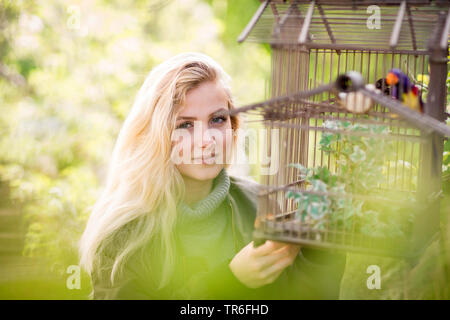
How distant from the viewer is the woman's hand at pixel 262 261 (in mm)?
1562

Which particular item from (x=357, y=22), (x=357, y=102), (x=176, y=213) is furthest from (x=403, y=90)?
(x=176, y=213)

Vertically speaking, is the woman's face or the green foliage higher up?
the green foliage

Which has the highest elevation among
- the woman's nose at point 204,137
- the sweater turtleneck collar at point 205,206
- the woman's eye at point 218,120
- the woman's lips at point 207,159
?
the woman's eye at point 218,120

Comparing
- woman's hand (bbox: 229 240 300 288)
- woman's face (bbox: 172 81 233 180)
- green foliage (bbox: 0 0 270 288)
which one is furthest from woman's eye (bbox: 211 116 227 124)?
green foliage (bbox: 0 0 270 288)

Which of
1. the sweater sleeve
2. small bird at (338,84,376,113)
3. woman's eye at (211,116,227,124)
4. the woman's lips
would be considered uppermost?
woman's eye at (211,116,227,124)

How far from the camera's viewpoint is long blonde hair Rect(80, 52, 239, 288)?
1.73 meters

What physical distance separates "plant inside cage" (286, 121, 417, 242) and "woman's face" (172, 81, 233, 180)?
36 centimetres

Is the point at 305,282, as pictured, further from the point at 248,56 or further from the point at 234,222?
the point at 248,56

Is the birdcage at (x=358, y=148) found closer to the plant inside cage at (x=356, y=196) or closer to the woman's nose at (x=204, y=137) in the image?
the plant inside cage at (x=356, y=196)

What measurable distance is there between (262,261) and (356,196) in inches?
16.1

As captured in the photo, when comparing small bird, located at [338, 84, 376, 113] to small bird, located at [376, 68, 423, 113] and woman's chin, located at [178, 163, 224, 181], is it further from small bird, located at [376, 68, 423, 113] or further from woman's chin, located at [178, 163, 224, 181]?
woman's chin, located at [178, 163, 224, 181]

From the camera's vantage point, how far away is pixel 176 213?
1.82 meters

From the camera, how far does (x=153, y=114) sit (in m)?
1.76

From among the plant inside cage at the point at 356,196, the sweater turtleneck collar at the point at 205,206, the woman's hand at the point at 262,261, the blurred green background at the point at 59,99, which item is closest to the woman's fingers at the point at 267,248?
the woman's hand at the point at 262,261
